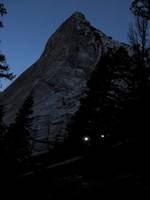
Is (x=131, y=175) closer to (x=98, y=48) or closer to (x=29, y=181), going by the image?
(x=29, y=181)

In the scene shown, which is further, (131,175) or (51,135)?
(51,135)

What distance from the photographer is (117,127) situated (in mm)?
12742

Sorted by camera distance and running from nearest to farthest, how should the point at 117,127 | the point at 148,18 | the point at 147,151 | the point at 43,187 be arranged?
the point at 147,151 < the point at 43,187 < the point at 117,127 < the point at 148,18

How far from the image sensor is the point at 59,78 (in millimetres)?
62969

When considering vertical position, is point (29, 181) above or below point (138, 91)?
below

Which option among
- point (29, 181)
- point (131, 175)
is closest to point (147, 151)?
point (131, 175)

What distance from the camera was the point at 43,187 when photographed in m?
7.54

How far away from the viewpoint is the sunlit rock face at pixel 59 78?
51.4 m

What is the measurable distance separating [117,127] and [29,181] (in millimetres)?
5748

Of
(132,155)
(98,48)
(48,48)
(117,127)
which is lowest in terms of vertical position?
(132,155)

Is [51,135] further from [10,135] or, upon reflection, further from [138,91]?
[138,91]

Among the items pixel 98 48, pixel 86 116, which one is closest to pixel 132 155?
pixel 86 116

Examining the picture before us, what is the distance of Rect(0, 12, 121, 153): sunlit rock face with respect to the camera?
5144 centimetres

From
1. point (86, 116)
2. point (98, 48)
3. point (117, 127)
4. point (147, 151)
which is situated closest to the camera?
point (147, 151)
